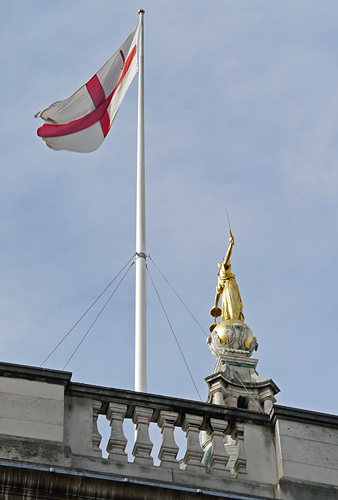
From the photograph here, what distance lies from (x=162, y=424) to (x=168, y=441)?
281mm

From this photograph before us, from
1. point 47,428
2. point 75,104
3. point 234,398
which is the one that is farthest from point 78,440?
point 234,398

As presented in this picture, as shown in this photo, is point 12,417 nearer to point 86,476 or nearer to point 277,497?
point 86,476

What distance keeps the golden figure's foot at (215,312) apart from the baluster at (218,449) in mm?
17059

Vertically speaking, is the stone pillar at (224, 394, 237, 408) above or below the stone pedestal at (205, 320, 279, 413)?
→ below

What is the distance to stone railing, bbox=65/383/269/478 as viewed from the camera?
1477cm

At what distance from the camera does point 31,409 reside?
47.8ft

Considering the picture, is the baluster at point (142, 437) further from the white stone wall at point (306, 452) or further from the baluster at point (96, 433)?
the white stone wall at point (306, 452)

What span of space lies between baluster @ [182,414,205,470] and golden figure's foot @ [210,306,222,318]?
1727 centimetres

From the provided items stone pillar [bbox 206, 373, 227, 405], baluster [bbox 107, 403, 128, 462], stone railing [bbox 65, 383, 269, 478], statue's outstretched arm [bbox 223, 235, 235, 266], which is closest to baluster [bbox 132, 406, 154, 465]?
stone railing [bbox 65, 383, 269, 478]

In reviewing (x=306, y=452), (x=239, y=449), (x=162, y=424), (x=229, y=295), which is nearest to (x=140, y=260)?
(x=162, y=424)

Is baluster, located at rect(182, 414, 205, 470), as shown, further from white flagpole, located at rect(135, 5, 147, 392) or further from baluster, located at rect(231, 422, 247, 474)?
white flagpole, located at rect(135, 5, 147, 392)

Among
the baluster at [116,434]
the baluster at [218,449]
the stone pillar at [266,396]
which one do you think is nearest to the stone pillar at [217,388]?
the stone pillar at [266,396]

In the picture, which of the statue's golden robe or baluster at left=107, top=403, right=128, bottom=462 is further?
the statue's golden robe

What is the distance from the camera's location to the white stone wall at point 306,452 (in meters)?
15.0
